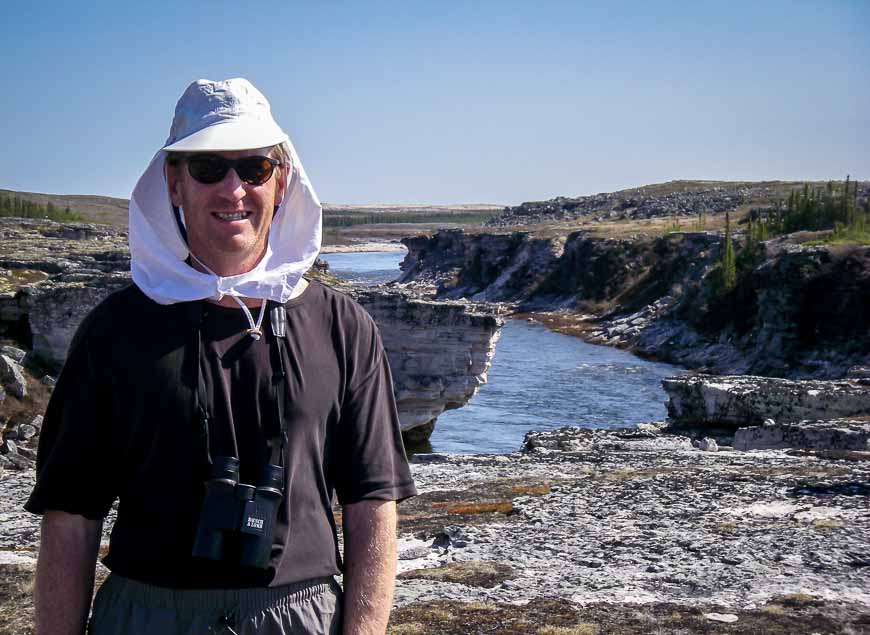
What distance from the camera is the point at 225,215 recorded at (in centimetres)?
313

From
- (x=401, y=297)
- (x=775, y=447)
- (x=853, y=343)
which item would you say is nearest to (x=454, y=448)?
(x=401, y=297)

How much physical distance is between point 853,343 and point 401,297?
66.0 ft

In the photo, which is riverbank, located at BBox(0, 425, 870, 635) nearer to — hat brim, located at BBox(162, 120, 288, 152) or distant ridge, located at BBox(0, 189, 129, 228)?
hat brim, located at BBox(162, 120, 288, 152)

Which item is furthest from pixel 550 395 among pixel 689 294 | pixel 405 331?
pixel 689 294

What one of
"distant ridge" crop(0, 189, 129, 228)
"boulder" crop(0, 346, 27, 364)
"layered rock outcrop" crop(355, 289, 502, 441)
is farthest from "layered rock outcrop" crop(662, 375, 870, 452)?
"distant ridge" crop(0, 189, 129, 228)

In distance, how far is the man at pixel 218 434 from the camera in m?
2.91

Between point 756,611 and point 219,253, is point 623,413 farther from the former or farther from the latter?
point 219,253

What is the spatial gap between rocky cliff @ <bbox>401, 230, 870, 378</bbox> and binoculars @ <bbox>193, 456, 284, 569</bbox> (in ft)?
114

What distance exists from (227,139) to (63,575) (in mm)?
1384

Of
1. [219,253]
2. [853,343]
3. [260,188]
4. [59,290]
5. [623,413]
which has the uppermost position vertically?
[260,188]

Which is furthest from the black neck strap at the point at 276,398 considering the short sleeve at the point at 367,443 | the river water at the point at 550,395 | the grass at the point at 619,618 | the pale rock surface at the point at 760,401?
the river water at the point at 550,395

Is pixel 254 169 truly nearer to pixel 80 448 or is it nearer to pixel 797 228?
pixel 80 448

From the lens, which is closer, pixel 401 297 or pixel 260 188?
pixel 260 188

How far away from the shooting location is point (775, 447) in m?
15.2
